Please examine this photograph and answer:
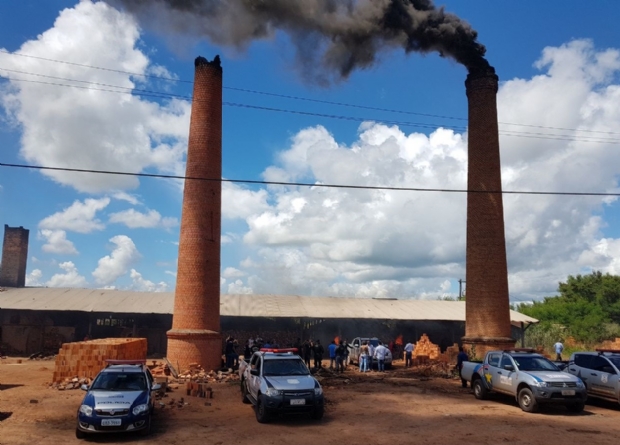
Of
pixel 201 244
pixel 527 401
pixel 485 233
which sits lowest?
pixel 527 401

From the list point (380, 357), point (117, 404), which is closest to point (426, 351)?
point (380, 357)

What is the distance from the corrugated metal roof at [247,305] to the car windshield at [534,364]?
64.2 feet

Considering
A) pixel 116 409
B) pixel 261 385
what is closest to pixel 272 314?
pixel 261 385

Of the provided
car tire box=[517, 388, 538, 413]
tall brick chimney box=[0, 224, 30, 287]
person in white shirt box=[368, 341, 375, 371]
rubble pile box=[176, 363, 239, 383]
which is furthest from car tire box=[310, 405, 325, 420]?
tall brick chimney box=[0, 224, 30, 287]

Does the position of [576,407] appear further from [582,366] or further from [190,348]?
[190,348]

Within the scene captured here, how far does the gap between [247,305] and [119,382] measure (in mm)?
23786

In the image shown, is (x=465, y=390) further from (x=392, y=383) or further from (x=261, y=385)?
(x=261, y=385)

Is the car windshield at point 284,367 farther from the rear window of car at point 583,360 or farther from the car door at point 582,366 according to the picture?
the rear window of car at point 583,360

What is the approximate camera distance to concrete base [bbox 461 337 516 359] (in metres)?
23.0

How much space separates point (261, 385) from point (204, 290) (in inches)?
373

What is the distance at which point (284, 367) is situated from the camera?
1398 centimetres

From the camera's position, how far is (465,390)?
18766 mm

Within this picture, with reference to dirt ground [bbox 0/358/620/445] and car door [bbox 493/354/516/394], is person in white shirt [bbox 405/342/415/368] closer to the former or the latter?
dirt ground [bbox 0/358/620/445]

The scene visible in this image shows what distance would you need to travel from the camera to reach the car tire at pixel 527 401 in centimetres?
1393
